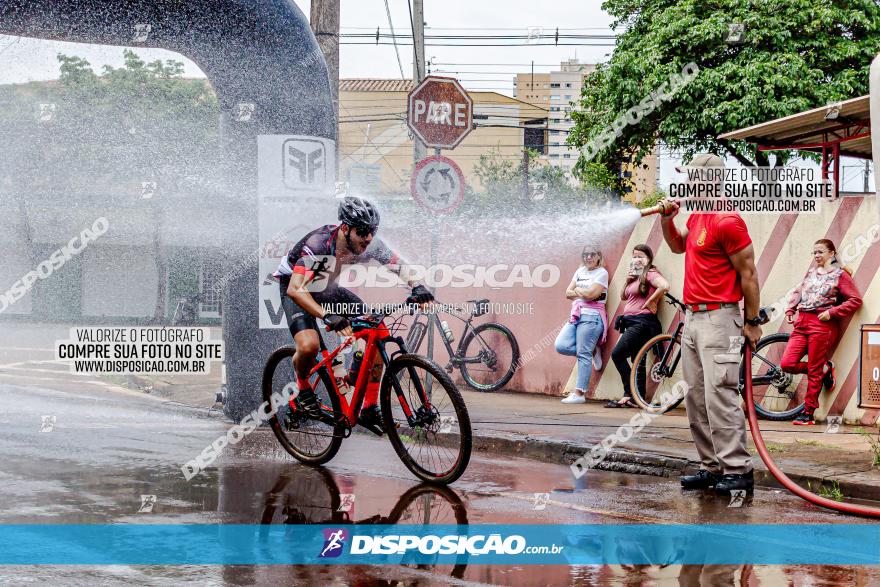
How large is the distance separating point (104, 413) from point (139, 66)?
2362 cm

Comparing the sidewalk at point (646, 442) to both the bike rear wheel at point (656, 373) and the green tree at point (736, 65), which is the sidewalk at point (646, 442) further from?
the green tree at point (736, 65)

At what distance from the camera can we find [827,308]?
1055cm

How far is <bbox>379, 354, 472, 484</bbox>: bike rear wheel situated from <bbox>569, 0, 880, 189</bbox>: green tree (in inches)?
900

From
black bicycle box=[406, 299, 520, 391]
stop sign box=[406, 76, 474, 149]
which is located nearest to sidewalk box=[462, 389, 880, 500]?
black bicycle box=[406, 299, 520, 391]

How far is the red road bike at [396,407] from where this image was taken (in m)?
7.29

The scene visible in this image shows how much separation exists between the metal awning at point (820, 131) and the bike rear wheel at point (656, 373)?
2252 mm

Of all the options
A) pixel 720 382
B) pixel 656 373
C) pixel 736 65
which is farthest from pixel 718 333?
pixel 736 65

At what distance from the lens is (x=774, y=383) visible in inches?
433

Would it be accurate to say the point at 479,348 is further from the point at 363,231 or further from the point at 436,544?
the point at 436,544

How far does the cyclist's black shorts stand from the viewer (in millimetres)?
8109

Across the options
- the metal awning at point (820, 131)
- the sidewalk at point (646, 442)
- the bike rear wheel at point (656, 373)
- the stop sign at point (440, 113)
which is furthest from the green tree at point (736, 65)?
the stop sign at point (440, 113)

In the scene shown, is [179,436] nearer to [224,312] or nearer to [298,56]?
[224,312]

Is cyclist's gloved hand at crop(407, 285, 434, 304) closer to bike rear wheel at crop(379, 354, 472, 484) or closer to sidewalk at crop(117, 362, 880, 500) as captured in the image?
bike rear wheel at crop(379, 354, 472, 484)

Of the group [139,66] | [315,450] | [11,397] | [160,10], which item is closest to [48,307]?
[139,66]
